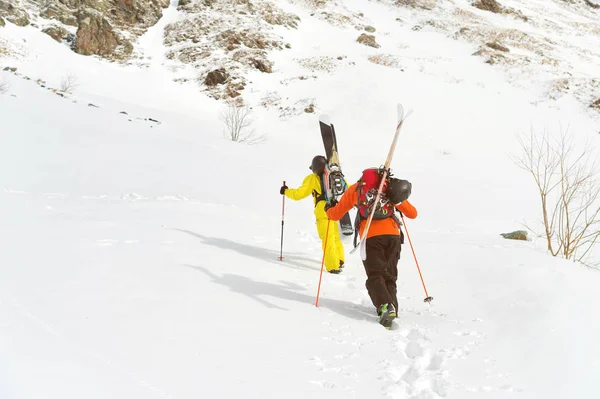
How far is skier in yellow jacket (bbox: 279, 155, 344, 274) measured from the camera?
17.4 feet

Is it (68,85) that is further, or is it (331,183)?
(68,85)

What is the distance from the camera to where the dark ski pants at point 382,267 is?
3869 millimetres

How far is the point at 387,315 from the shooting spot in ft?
11.9

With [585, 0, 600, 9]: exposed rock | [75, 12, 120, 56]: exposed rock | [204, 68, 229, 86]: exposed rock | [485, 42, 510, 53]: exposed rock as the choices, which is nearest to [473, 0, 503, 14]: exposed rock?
[485, 42, 510, 53]: exposed rock

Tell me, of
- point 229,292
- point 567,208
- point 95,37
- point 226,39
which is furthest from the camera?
point 226,39

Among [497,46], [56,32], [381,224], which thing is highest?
[497,46]

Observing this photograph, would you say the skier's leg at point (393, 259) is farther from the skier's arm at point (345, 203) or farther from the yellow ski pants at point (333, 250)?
the yellow ski pants at point (333, 250)

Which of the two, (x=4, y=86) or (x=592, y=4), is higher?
(x=592, y=4)

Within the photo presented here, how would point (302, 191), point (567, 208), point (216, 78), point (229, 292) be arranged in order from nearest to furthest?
point (229, 292) < point (302, 191) < point (567, 208) < point (216, 78)

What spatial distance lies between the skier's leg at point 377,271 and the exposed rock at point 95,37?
32.1 m

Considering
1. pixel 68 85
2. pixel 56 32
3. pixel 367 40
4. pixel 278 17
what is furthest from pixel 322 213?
pixel 278 17

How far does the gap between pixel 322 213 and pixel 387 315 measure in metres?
2.24

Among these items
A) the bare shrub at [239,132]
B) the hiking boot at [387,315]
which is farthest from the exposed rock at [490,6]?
the hiking boot at [387,315]

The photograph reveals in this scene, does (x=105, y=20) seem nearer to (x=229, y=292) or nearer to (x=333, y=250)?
(x=333, y=250)
